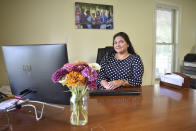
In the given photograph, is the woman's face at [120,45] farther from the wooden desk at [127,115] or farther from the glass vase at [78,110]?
the glass vase at [78,110]

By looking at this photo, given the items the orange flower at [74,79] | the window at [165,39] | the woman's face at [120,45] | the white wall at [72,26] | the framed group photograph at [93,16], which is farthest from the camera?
the window at [165,39]

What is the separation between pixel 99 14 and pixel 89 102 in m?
2.20

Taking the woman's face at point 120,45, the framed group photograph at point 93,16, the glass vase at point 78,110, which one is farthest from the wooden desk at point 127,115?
the framed group photograph at point 93,16

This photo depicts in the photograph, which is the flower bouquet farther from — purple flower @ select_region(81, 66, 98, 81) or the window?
the window

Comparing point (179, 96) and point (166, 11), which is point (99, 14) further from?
Answer: point (179, 96)

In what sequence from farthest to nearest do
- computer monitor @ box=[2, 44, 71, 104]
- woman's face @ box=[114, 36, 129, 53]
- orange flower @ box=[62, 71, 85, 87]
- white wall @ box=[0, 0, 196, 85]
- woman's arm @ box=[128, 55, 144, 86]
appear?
white wall @ box=[0, 0, 196, 85]
woman's face @ box=[114, 36, 129, 53]
woman's arm @ box=[128, 55, 144, 86]
computer monitor @ box=[2, 44, 71, 104]
orange flower @ box=[62, 71, 85, 87]

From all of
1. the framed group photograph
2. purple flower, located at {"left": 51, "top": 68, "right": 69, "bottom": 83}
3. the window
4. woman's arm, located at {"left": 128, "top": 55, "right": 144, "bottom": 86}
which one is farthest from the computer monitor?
the window

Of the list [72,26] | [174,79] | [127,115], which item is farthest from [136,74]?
[72,26]

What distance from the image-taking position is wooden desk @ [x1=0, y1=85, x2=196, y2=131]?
29.9 inches

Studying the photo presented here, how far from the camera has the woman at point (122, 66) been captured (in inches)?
67.4

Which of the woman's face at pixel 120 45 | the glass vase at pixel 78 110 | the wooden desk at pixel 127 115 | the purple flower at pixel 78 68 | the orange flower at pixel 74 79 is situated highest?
the woman's face at pixel 120 45

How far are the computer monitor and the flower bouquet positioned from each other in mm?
124

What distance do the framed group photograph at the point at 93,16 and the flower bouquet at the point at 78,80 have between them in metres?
2.15

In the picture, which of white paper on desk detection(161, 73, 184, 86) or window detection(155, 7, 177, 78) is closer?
white paper on desk detection(161, 73, 184, 86)
